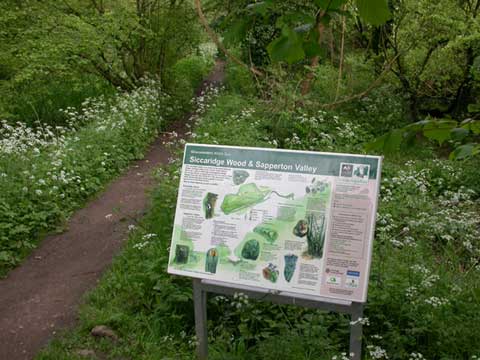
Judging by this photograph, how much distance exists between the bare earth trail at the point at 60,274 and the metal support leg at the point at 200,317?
144cm

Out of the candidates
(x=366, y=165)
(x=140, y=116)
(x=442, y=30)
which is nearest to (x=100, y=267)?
(x=366, y=165)

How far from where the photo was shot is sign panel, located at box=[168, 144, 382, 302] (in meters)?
3.20

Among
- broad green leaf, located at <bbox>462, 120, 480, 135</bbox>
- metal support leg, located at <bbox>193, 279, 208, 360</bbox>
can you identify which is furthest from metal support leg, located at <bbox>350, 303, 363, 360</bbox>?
broad green leaf, located at <bbox>462, 120, 480, 135</bbox>

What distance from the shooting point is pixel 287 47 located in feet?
5.35

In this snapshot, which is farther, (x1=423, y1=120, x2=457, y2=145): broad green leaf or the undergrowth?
the undergrowth

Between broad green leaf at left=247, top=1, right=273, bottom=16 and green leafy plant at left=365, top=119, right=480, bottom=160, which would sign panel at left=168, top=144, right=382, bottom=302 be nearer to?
green leafy plant at left=365, top=119, right=480, bottom=160

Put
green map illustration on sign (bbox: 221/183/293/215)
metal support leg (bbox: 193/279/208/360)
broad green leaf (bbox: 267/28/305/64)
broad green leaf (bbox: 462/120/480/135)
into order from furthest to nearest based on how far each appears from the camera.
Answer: metal support leg (bbox: 193/279/208/360) → green map illustration on sign (bbox: 221/183/293/215) → broad green leaf (bbox: 462/120/480/135) → broad green leaf (bbox: 267/28/305/64)

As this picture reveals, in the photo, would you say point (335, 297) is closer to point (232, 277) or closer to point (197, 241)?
point (232, 277)

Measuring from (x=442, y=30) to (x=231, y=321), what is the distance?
8.61 m

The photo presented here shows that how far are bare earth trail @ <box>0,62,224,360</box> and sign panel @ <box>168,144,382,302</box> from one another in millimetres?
1699

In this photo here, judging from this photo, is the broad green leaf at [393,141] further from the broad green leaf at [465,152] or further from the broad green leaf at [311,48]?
the broad green leaf at [311,48]

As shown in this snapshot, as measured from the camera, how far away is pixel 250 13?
5.99ft

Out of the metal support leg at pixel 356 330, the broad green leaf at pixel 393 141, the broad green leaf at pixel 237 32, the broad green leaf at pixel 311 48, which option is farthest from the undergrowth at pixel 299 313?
the broad green leaf at pixel 237 32

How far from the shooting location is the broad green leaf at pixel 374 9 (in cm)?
143
